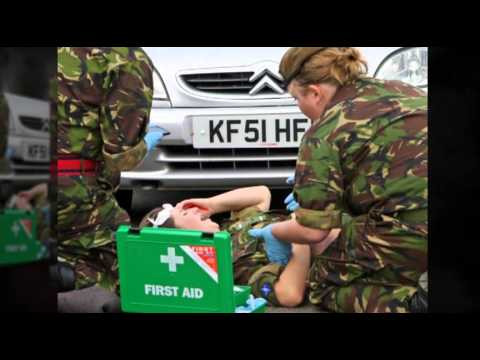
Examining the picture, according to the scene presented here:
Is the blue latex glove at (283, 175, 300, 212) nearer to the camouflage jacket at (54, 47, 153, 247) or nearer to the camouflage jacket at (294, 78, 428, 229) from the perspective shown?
the camouflage jacket at (294, 78, 428, 229)

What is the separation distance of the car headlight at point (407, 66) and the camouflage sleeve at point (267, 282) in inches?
45.1

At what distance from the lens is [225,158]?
3.78 metres

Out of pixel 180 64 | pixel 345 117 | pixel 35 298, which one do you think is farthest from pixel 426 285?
pixel 35 298

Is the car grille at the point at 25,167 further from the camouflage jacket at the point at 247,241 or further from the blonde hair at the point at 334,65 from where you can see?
the blonde hair at the point at 334,65

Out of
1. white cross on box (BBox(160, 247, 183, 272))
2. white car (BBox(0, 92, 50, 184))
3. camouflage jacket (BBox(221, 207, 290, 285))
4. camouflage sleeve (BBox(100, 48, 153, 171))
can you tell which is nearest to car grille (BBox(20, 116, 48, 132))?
white car (BBox(0, 92, 50, 184))

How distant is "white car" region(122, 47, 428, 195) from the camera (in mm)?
3680

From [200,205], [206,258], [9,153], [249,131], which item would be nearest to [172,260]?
[206,258]

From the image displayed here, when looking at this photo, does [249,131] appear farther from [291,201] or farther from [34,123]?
[34,123]

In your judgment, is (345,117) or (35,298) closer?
(345,117)

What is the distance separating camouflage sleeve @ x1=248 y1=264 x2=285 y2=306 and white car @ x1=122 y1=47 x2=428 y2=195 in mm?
447

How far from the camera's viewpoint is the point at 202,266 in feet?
12.2

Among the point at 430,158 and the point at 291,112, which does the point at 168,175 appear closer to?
the point at 291,112

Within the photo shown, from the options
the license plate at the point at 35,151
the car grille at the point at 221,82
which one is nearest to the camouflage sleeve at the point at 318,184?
the car grille at the point at 221,82

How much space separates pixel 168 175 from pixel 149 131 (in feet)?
0.84
